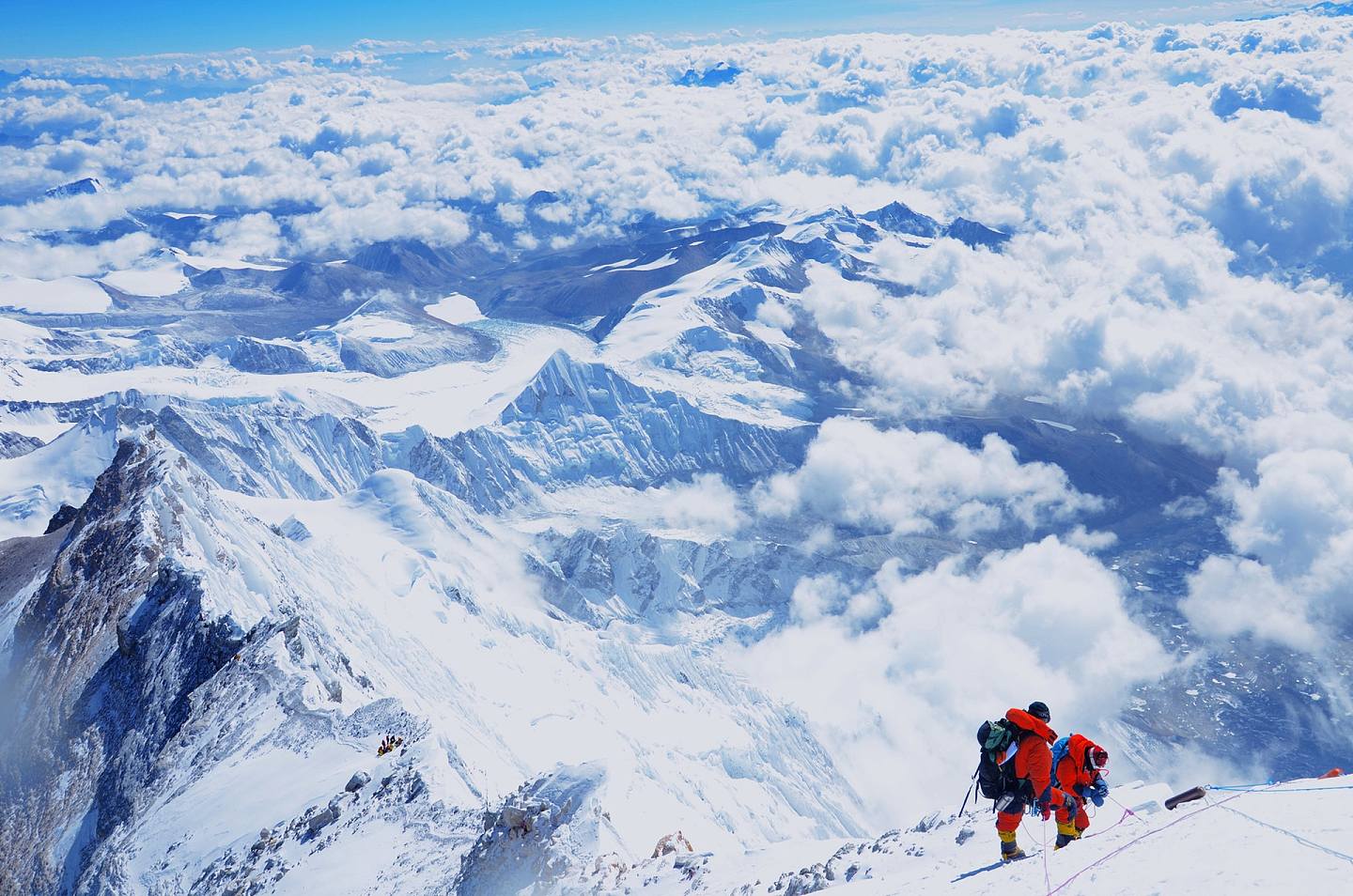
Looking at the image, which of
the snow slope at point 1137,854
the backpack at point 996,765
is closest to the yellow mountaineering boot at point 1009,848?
the snow slope at point 1137,854

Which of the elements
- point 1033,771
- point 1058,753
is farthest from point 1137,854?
point 1058,753

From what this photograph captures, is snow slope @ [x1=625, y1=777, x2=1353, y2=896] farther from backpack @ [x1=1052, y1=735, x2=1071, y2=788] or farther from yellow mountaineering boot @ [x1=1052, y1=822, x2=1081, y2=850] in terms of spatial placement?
backpack @ [x1=1052, y1=735, x2=1071, y2=788]

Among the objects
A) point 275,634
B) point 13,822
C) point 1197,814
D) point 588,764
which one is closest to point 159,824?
point 275,634

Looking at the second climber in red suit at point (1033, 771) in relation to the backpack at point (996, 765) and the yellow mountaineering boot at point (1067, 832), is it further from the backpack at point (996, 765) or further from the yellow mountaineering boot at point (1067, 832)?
the yellow mountaineering boot at point (1067, 832)

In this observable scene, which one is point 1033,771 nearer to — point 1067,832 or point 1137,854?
point 1067,832

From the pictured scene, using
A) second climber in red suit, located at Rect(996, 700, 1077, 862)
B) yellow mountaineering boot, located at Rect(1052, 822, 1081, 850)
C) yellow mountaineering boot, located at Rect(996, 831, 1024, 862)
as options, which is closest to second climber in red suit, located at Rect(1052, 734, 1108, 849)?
yellow mountaineering boot, located at Rect(1052, 822, 1081, 850)

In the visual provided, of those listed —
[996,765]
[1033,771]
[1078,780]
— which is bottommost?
[1078,780]
